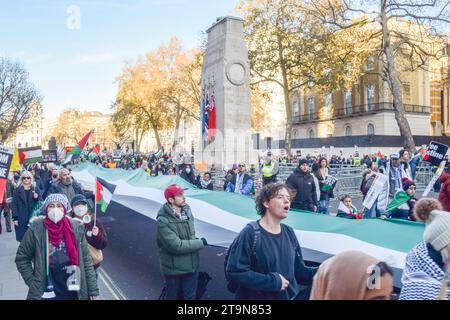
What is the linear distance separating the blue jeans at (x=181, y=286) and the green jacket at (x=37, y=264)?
0.86m

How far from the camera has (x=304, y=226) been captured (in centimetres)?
543

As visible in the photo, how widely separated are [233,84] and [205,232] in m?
18.5

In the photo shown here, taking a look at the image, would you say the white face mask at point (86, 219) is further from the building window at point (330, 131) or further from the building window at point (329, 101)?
the building window at point (329, 101)

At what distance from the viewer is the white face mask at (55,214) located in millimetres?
4086

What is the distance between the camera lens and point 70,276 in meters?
4.04

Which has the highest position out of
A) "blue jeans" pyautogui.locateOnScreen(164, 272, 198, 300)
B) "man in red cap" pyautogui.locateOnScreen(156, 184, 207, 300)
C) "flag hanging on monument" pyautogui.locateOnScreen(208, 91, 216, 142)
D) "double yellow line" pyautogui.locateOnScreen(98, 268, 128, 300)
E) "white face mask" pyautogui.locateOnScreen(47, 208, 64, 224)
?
"flag hanging on monument" pyautogui.locateOnScreen(208, 91, 216, 142)

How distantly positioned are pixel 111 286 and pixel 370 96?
166ft

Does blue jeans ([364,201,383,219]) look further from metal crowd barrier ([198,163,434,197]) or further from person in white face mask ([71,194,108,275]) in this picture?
metal crowd barrier ([198,163,434,197])

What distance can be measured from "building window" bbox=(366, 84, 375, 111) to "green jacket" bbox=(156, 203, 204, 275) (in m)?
50.2

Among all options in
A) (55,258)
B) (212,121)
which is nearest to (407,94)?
(212,121)

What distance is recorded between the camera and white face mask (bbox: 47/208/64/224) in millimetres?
4086

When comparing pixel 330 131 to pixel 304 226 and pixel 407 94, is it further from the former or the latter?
pixel 304 226

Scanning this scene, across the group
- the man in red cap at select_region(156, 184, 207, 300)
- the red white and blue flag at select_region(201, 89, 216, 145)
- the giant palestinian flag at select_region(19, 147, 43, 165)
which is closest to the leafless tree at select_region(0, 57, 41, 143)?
the red white and blue flag at select_region(201, 89, 216, 145)
